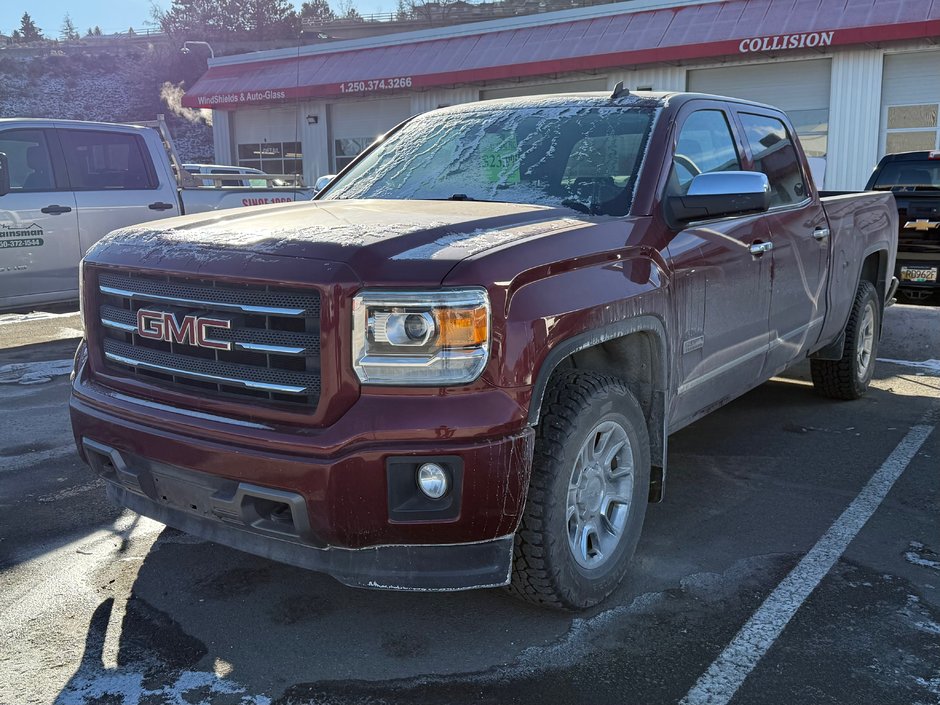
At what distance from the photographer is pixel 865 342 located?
6398 mm

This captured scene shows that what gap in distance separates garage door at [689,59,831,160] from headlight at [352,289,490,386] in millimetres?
18148

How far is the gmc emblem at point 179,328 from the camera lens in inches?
114

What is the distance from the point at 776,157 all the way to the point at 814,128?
628 inches

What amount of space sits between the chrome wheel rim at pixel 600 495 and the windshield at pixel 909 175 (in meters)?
9.30

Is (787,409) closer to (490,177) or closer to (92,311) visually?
(490,177)

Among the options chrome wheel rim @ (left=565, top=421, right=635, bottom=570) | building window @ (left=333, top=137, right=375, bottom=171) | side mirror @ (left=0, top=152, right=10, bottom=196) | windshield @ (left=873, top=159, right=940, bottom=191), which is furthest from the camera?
building window @ (left=333, top=137, right=375, bottom=171)

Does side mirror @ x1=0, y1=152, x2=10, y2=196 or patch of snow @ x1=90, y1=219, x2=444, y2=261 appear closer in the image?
patch of snow @ x1=90, y1=219, x2=444, y2=261

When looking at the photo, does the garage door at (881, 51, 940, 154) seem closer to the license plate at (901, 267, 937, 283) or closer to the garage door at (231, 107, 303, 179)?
the license plate at (901, 267, 937, 283)

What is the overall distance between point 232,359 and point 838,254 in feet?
13.3

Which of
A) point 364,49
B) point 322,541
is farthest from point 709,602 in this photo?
point 364,49

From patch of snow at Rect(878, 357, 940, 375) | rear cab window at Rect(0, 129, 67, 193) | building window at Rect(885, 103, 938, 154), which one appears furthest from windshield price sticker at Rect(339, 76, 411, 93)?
patch of snow at Rect(878, 357, 940, 375)

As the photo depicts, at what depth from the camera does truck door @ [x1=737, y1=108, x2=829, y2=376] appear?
15.1 ft

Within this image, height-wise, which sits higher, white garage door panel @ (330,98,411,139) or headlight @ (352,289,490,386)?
white garage door panel @ (330,98,411,139)

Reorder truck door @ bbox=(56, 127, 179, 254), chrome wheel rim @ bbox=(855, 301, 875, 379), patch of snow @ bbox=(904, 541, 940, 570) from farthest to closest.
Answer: truck door @ bbox=(56, 127, 179, 254) < chrome wheel rim @ bbox=(855, 301, 875, 379) < patch of snow @ bbox=(904, 541, 940, 570)
